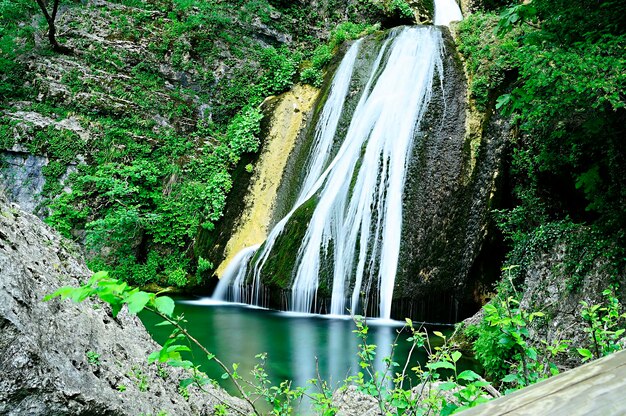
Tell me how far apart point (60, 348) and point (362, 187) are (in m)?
8.38

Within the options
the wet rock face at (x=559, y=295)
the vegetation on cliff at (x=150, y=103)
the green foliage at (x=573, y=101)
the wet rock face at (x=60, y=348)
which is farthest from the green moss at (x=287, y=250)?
the wet rock face at (x=60, y=348)

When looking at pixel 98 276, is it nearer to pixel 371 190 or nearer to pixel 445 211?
pixel 445 211

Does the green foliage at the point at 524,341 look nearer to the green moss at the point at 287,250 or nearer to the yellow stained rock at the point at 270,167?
the green moss at the point at 287,250

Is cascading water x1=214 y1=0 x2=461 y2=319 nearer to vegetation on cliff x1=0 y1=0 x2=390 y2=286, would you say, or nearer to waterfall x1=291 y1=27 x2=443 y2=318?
waterfall x1=291 y1=27 x2=443 y2=318

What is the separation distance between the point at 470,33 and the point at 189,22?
10.5m

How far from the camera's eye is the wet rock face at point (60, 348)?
5.97 feet

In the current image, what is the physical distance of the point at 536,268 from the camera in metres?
6.33

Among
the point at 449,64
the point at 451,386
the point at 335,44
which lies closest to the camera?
the point at 451,386

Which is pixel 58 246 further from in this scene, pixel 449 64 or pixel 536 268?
pixel 449 64

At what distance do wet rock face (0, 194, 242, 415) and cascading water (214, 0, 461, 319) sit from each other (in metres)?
6.19

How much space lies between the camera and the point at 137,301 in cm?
124

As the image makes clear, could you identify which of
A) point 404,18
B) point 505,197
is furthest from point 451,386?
point 404,18

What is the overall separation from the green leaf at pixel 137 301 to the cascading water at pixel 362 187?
7809mm

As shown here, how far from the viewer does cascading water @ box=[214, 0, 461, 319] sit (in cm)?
917
